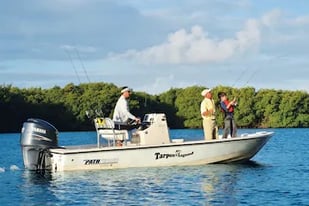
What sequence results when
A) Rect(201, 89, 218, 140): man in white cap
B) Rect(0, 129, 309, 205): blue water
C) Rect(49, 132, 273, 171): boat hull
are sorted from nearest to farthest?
Rect(0, 129, 309, 205): blue water
Rect(49, 132, 273, 171): boat hull
Rect(201, 89, 218, 140): man in white cap

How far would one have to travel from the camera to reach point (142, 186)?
17891 mm

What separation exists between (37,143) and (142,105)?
7543 cm

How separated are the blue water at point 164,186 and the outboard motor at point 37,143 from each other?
0.45m

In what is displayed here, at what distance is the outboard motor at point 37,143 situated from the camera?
2070 centimetres

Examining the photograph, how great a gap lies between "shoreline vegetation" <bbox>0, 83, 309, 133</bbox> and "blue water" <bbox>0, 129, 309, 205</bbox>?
65.8m

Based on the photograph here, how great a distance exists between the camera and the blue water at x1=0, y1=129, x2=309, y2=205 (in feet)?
51.7

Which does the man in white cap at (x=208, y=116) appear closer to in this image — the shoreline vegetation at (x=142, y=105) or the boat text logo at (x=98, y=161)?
the boat text logo at (x=98, y=161)

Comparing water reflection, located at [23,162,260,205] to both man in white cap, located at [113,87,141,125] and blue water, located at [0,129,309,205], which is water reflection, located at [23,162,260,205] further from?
man in white cap, located at [113,87,141,125]

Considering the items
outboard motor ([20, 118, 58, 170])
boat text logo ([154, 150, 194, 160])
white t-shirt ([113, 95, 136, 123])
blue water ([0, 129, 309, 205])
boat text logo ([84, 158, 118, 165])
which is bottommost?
blue water ([0, 129, 309, 205])

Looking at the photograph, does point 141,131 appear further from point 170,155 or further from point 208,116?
point 208,116

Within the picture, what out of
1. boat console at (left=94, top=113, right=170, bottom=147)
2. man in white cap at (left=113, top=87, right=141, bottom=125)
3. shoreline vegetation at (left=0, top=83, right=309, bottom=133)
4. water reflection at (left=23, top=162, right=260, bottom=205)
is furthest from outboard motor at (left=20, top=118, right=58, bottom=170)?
shoreline vegetation at (left=0, top=83, right=309, bottom=133)

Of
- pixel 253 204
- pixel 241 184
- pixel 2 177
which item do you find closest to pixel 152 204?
pixel 253 204

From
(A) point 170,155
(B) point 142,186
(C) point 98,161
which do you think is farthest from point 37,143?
(B) point 142,186

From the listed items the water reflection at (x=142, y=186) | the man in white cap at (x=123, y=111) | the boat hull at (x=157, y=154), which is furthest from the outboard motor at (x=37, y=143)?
the man in white cap at (x=123, y=111)
